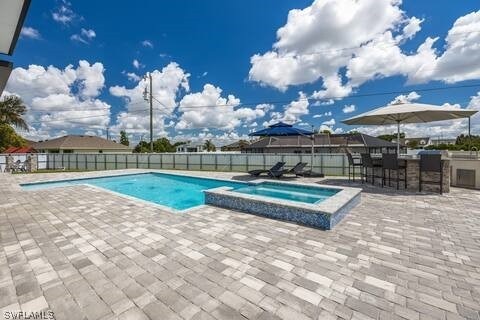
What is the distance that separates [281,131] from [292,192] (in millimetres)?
3735

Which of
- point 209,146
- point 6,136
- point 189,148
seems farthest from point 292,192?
point 209,146

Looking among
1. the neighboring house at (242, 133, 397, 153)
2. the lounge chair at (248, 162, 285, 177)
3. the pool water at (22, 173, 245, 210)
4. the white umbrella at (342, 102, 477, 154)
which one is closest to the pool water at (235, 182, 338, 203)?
the pool water at (22, 173, 245, 210)

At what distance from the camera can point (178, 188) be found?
11.2 metres

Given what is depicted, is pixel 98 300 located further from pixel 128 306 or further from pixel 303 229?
pixel 303 229

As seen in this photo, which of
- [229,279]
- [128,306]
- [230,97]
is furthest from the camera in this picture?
[230,97]

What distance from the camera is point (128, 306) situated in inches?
83.2

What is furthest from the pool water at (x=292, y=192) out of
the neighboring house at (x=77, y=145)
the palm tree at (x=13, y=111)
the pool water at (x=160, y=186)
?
the neighboring house at (x=77, y=145)

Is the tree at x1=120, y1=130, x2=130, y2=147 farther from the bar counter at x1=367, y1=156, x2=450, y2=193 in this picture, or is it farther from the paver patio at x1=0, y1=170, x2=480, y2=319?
the bar counter at x1=367, y1=156, x2=450, y2=193

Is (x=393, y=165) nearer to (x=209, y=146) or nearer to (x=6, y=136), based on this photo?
(x=6, y=136)

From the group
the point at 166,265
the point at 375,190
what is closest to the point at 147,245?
the point at 166,265

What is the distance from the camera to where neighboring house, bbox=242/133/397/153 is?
102 feet

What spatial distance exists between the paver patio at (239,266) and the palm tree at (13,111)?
Result: 2548 centimetres

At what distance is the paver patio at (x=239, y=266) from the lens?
2.11 meters

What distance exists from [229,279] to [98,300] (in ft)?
4.28
